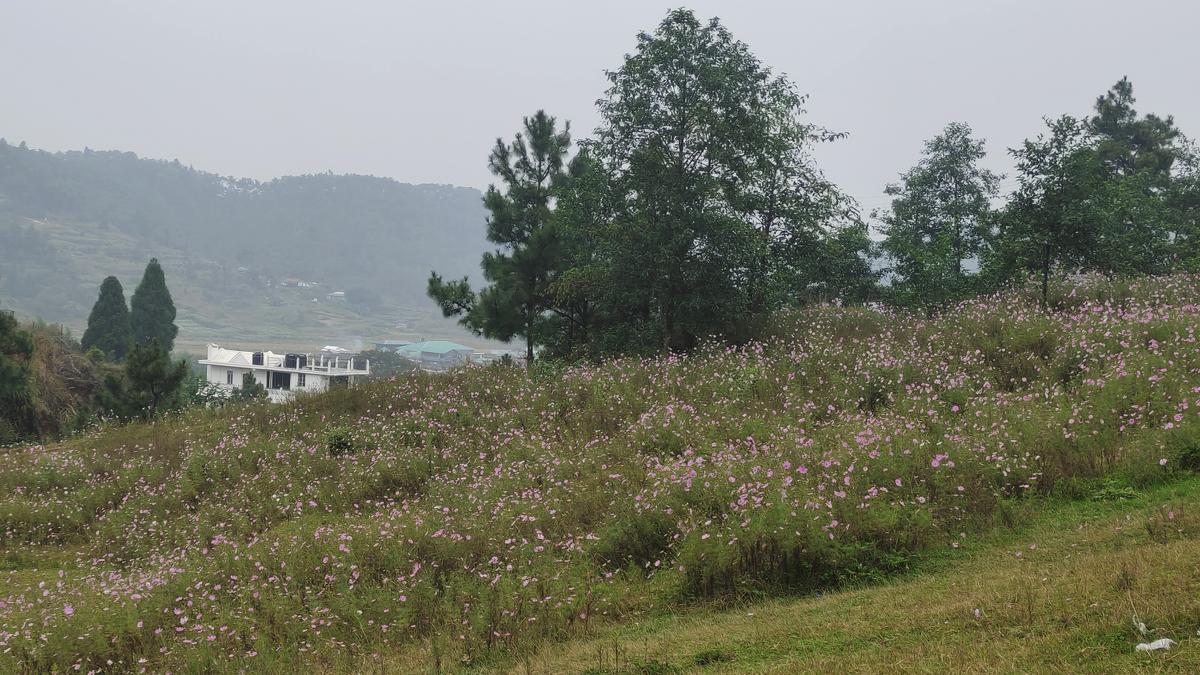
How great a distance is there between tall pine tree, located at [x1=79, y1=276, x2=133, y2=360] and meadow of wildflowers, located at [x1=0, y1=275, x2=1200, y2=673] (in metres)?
37.5

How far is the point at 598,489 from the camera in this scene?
9.56m

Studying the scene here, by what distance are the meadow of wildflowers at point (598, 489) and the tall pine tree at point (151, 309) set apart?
4220 cm

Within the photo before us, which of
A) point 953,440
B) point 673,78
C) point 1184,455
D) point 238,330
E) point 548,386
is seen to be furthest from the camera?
point 238,330

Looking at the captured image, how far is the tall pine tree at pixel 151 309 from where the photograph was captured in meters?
54.0

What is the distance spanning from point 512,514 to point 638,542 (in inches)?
71.3

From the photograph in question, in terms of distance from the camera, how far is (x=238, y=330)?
194125 mm

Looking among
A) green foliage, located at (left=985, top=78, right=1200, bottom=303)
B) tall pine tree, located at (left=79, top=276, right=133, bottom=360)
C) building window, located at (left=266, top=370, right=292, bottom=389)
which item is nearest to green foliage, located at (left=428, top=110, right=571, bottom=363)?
green foliage, located at (left=985, top=78, right=1200, bottom=303)

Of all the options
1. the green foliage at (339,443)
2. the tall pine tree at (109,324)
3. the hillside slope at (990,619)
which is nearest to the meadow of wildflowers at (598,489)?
the green foliage at (339,443)

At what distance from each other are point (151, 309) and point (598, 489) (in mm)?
54508

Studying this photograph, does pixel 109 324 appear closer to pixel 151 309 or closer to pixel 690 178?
pixel 151 309

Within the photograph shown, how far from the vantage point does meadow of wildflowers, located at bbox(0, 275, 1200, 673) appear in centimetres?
697

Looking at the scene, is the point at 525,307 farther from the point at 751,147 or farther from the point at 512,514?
the point at 512,514

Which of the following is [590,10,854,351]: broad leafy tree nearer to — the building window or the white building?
the white building

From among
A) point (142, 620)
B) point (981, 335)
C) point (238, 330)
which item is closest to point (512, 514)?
point (142, 620)
